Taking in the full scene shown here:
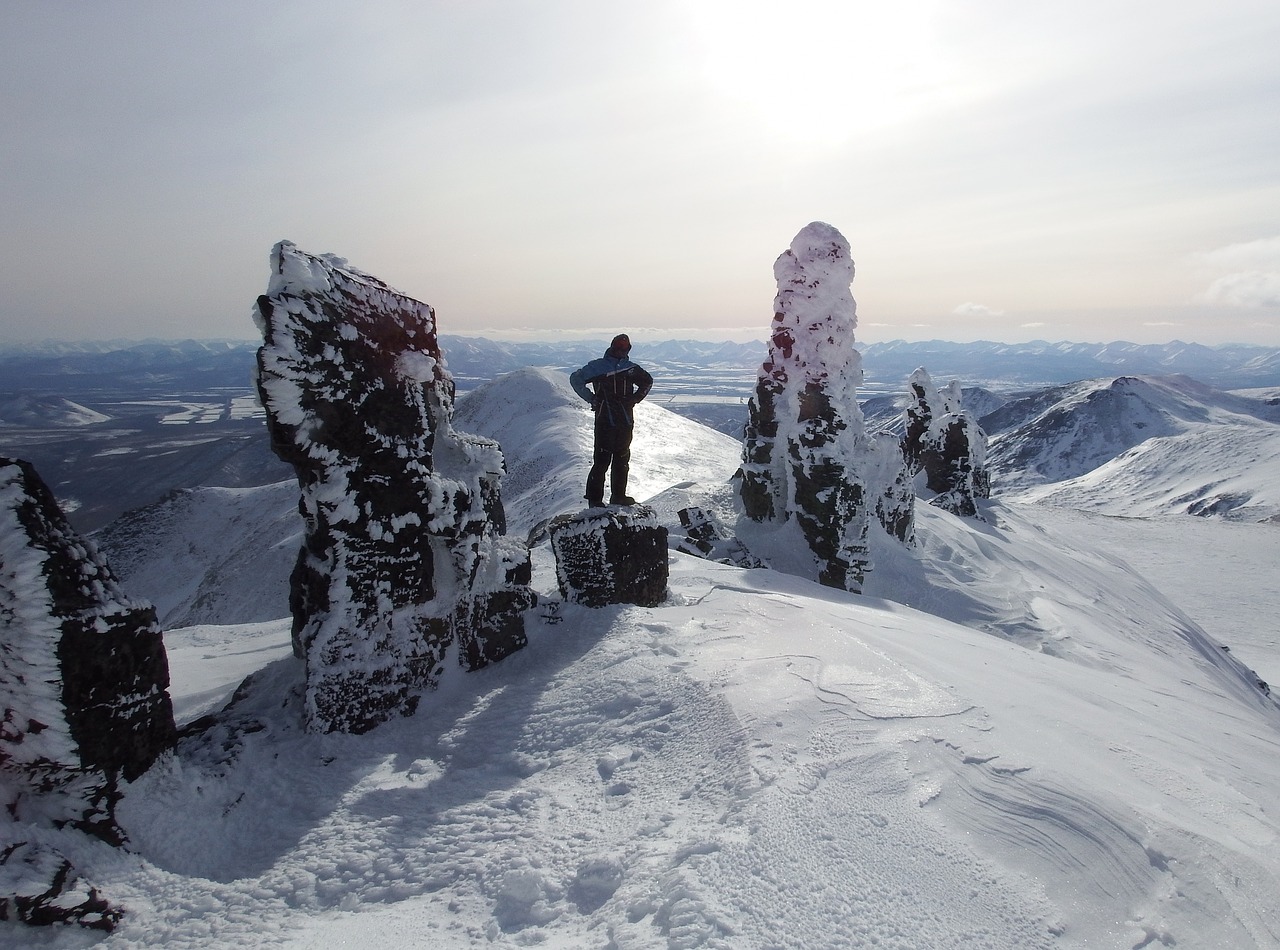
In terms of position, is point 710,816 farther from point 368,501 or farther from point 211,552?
point 211,552

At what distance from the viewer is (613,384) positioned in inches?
340

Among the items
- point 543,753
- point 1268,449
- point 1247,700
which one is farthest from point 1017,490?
point 543,753

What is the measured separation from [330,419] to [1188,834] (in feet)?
22.2

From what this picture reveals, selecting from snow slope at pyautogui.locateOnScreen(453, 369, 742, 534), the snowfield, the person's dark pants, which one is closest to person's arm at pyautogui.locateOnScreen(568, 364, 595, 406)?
the person's dark pants

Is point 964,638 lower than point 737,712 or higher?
lower

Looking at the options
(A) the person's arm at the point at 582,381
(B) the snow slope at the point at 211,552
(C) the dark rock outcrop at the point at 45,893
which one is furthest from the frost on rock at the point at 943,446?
(C) the dark rock outcrop at the point at 45,893

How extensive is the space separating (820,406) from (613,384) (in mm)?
8443

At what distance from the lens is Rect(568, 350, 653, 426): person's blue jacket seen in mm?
8539

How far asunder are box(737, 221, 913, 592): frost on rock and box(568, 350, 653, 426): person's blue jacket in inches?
310

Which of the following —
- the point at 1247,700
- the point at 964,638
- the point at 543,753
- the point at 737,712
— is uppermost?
the point at 737,712

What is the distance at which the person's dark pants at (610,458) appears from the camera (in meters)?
8.88

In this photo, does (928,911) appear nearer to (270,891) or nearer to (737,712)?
(737,712)

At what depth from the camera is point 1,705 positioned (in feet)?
12.7

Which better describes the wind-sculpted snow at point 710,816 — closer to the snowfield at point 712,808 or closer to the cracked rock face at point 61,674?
the snowfield at point 712,808
